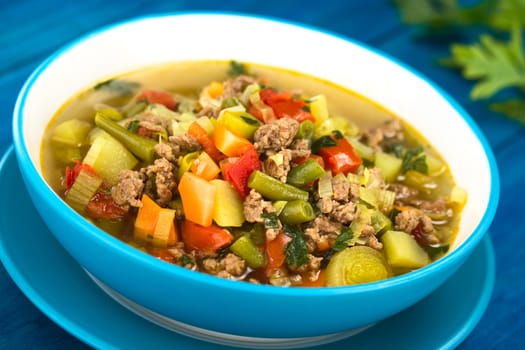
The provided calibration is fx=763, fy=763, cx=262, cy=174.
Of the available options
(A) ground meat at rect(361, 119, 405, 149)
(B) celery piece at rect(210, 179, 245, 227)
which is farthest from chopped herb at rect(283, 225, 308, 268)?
(A) ground meat at rect(361, 119, 405, 149)

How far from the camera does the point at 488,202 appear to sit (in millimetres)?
3186

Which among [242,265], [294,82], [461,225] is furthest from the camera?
[294,82]

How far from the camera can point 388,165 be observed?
142 inches

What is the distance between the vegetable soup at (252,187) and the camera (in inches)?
116

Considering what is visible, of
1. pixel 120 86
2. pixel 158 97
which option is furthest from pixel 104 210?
pixel 120 86

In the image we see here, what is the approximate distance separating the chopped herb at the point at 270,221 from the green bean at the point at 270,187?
0.11m

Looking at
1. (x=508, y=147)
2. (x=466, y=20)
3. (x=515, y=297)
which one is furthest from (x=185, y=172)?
(x=466, y=20)

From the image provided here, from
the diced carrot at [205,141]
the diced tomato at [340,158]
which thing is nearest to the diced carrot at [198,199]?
the diced carrot at [205,141]

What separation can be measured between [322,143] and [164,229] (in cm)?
82

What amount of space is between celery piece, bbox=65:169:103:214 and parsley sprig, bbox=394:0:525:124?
264 centimetres

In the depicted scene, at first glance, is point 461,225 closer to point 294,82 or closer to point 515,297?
point 515,297

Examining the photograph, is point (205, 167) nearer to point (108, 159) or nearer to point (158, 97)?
point (108, 159)

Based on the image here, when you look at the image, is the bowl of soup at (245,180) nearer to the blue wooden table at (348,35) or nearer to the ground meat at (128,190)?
the ground meat at (128,190)

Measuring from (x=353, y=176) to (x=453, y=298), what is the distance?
0.65m
